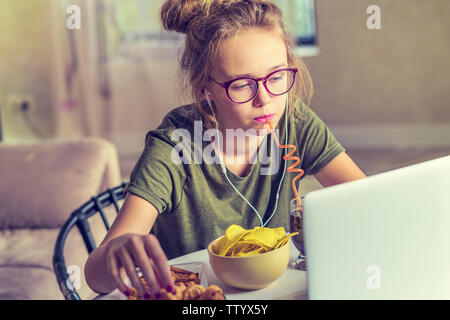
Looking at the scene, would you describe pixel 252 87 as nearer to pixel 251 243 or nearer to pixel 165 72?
pixel 251 243

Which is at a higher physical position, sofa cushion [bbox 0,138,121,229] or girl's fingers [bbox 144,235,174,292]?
girl's fingers [bbox 144,235,174,292]

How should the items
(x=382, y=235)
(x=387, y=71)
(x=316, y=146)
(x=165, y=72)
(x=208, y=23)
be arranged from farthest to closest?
(x=165, y=72) < (x=387, y=71) < (x=316, y=146) < (x=208, y=23) < (x=382, y=235)

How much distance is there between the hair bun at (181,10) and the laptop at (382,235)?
1.73 feet

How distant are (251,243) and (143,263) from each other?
0.15m

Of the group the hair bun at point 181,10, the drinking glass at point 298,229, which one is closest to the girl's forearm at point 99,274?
the drinking glass at point 298,229

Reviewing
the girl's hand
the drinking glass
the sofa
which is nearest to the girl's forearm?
the girl's hand

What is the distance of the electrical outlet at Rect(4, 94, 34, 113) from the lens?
13.1 ft

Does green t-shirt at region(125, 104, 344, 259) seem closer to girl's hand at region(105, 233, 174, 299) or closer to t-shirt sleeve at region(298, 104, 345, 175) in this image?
t-shirt sleeve at region(298, 104, 345, 175)

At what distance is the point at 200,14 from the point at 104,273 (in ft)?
1.55

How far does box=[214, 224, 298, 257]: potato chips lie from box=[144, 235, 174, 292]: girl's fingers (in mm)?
105

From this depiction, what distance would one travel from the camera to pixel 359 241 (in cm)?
49

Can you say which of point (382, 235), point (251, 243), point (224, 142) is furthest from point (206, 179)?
point (382, 235)

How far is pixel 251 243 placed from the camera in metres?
0.64

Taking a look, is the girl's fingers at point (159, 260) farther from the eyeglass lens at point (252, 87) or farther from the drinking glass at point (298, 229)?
the eyeglass lens at point (252, 87)
